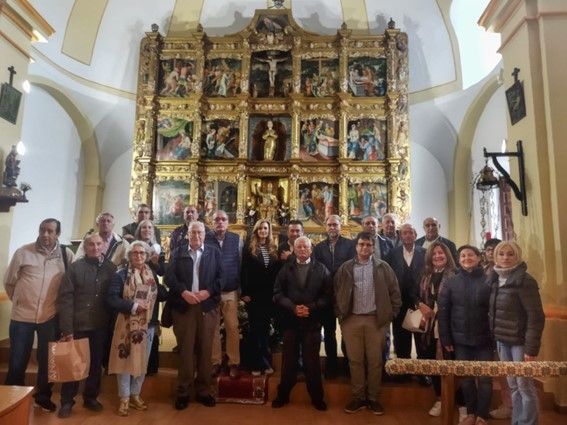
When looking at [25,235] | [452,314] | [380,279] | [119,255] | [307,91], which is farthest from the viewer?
[307,91]

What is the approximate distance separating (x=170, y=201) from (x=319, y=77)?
11.2ft

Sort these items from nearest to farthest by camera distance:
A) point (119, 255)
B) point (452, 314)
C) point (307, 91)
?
point (452, 314), point (119, 255), point (307, 91)

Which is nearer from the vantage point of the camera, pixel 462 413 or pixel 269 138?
pixel 462 413

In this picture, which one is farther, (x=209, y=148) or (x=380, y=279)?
(x=209, y=148)

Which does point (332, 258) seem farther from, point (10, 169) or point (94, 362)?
point (10, 169)

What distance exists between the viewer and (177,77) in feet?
26.5

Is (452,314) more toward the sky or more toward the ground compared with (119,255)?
more toward the ground

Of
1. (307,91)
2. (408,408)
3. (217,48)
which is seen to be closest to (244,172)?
(307,91)

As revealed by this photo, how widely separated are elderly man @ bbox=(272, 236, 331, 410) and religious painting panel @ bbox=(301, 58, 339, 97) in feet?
16.2

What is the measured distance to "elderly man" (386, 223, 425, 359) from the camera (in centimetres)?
400

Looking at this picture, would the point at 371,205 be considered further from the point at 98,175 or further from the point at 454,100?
the point at 98,175

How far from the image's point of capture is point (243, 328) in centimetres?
418

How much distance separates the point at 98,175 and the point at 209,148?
276cm

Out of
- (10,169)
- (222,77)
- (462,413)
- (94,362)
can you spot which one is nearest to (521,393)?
(462,413)
